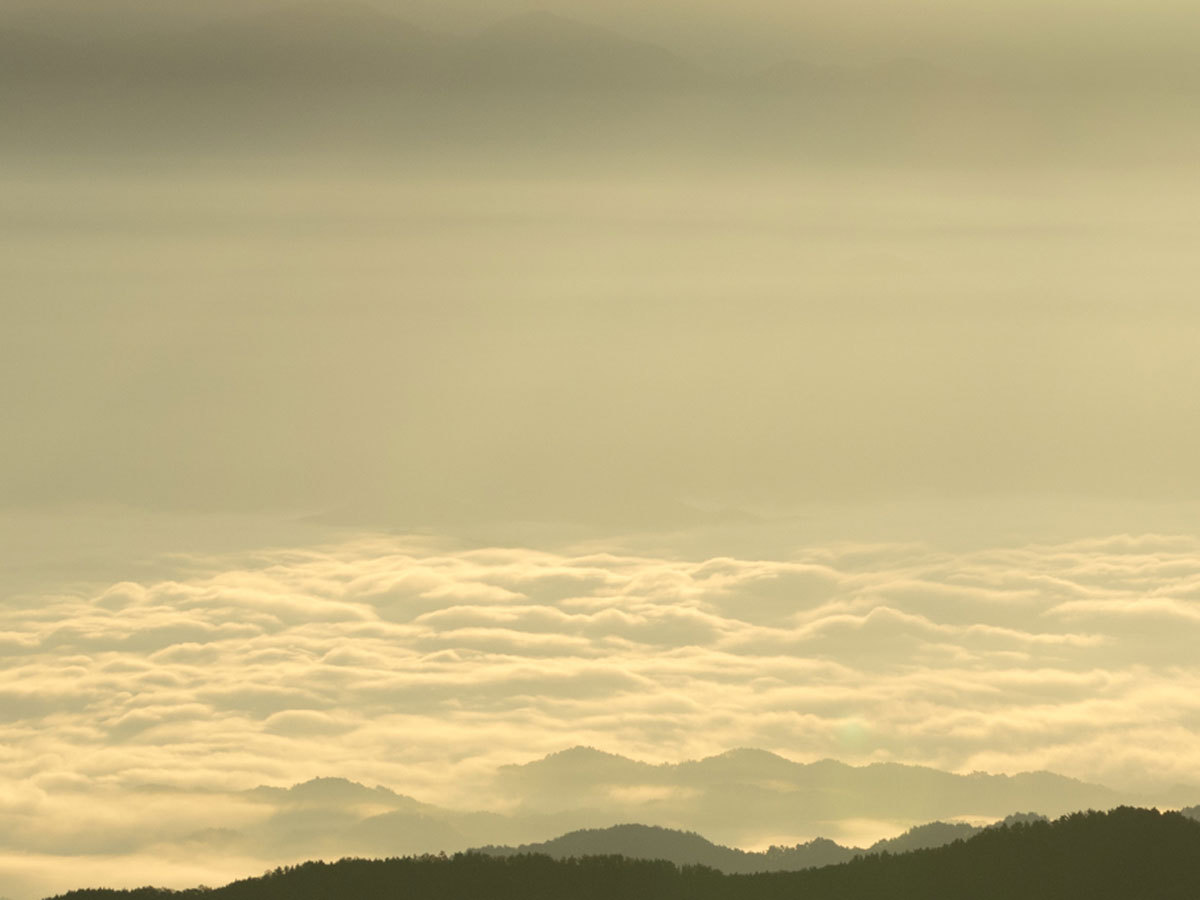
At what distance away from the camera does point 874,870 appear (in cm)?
16075

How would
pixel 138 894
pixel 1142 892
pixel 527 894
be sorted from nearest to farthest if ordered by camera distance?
1. pixel 1142 892
2. pixel 527 894
3. pixel 138 894

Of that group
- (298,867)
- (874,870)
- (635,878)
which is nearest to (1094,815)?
(874,870)

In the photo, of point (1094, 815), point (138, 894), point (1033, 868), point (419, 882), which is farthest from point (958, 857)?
point (138, 894)

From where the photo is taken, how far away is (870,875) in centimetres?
15950

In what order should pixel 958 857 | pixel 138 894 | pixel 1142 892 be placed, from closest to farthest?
pixel 1142 892, pixel 958 857, pixel 138 894

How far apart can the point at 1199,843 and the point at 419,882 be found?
283 feet

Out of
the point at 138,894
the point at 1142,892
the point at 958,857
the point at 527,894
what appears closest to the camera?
the point at 1142,892

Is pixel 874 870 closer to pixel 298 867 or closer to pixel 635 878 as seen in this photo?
pixel 635 878

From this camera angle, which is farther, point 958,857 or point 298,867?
point 298,867

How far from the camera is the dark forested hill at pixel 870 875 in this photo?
145 m

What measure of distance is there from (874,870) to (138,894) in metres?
90.8

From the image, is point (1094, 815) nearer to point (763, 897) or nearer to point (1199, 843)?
point (1199, 843)

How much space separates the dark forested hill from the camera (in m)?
145

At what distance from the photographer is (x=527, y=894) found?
171875 mm
